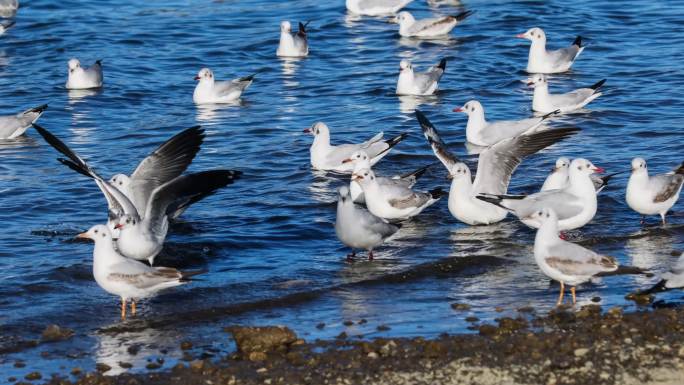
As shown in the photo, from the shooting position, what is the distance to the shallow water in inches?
400

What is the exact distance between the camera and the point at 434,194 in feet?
44.0

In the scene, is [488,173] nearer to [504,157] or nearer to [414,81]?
[504,157]

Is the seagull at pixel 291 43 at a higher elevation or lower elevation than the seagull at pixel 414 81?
higher

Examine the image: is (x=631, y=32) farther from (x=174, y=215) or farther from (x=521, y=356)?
(x=521, y=356)

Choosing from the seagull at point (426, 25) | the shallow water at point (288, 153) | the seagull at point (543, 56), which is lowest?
the shallow water at point (288, 153)

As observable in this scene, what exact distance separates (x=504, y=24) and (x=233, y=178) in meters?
14.9

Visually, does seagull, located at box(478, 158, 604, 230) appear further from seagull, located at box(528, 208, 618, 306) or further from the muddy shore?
the muddy shore

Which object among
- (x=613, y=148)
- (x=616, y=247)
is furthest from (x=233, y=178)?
(x=613, y=148)

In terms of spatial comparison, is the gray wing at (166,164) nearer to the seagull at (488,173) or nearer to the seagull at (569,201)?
the seagull at (488,173)

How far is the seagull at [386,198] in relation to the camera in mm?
12984

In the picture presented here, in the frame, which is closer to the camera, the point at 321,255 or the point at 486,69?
the point at 321,255

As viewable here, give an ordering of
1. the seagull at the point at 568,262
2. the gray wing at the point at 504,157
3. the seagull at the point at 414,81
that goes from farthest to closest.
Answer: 1. the seagull at the point at 414,81
2. the gray wing at the point at 504,157
3. the seagull at the point at 568,262

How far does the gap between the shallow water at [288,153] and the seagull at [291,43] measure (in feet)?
0.60

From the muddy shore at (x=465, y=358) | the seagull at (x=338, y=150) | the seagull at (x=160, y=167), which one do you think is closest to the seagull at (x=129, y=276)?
the muddy shore at (x=465, y=358)
